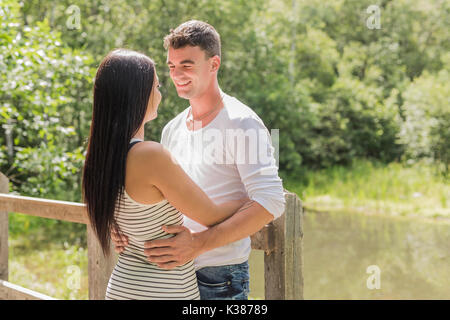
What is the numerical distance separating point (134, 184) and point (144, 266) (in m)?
0.25

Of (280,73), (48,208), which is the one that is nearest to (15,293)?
(48,208)

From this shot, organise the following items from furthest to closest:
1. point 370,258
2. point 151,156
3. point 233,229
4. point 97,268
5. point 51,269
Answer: point 370,258, point 51,269, point 97,268, point 233,229, point 151,156

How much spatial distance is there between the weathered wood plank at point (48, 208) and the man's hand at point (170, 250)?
86 centimetres

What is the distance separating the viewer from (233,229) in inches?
55.5

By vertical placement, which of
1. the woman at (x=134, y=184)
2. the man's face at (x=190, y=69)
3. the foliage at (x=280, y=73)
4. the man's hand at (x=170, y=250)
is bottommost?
the man's hand at (x=170, y=250)

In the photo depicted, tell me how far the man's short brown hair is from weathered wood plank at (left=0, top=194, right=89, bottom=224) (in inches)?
37.0

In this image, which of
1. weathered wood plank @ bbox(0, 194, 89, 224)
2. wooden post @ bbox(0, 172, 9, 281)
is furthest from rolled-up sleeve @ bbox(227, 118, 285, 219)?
wooden post @ bbox(0, 172, 9, 281)

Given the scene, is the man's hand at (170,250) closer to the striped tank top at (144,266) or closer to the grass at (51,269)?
the striped tank top at (144,266)

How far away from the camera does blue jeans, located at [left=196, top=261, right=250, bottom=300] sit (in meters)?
1.53

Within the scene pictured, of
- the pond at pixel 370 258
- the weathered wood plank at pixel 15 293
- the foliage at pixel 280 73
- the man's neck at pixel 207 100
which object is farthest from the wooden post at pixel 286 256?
the pond at pixel 370 258

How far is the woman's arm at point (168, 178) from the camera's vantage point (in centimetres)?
131

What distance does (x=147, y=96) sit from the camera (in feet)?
4.55

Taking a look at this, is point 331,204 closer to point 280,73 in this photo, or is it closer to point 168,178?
point 280,73
